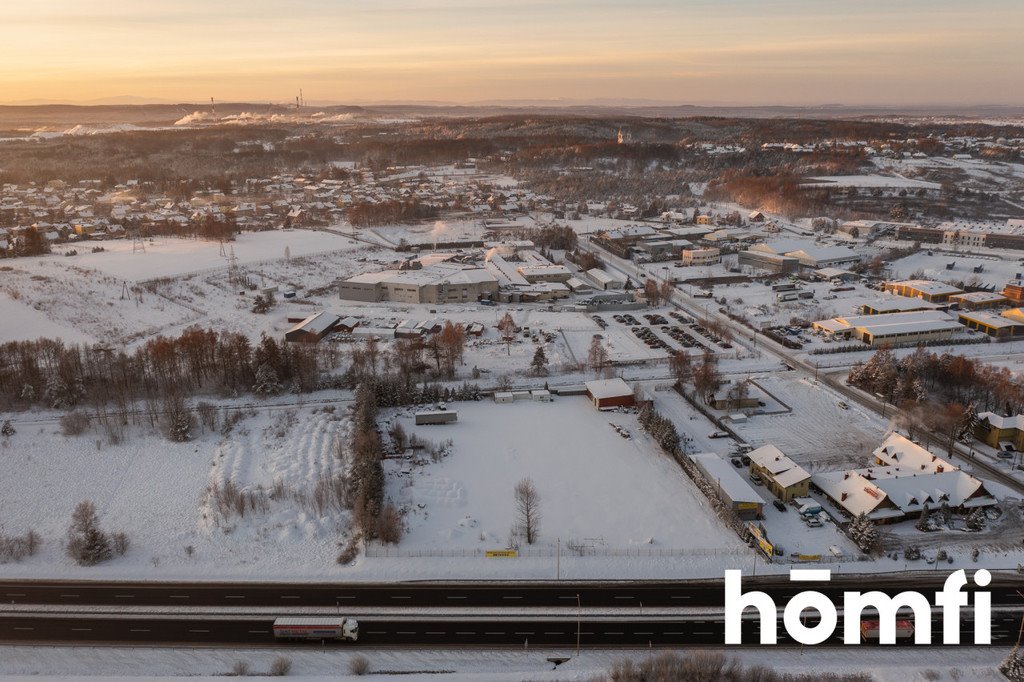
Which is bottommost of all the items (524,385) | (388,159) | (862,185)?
(524,385)

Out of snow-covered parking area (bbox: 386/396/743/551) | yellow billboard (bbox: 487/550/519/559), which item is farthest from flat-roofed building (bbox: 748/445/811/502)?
yellow billboard (bbox: 487/550/519/559)

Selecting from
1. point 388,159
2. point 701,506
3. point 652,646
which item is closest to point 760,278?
point 701,506

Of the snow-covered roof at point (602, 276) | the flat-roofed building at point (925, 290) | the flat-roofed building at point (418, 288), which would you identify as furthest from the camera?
the snow-covered roof at point (602, 276)

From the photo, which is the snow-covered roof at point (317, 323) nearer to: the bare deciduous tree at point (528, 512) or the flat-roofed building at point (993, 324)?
the bare deciduous tree at point (528, 512)

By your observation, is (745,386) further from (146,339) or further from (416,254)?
(416,254)

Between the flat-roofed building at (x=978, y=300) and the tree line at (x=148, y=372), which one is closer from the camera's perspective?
the tree line at (x=148, y=372)

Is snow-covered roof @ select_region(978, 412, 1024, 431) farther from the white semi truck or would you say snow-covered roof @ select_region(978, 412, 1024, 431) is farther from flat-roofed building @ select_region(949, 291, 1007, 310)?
the white semi truck

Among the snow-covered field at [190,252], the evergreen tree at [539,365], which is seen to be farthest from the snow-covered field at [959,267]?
the snow-covered field at [190,252]
